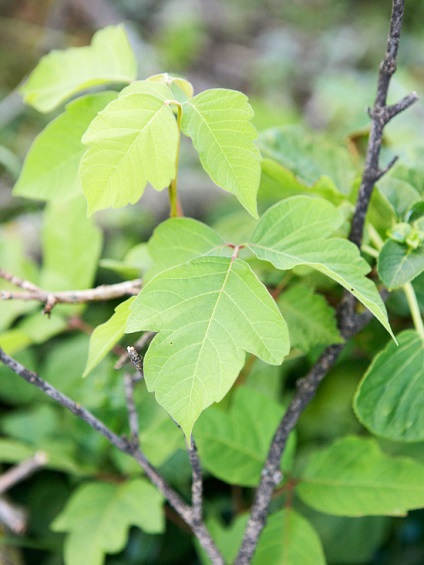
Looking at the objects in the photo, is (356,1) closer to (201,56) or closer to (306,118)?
(201,56)

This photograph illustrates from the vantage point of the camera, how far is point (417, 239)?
0.68m

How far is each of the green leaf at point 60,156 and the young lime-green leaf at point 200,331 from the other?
26cm

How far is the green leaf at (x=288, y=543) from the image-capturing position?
31.4 inches

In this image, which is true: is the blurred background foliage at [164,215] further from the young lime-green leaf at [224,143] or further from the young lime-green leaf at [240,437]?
the young lime-green leaf at [224,143]

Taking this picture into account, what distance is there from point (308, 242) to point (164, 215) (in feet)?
4.00

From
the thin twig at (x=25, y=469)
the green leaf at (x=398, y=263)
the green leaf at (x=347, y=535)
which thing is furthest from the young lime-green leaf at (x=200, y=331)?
the green leaf at (x=347, y=535)

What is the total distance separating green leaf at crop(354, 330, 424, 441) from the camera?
698 mm

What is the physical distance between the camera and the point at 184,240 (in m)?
0.67

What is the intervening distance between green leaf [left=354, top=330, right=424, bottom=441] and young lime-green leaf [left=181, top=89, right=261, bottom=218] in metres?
0.28

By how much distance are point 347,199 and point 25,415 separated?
776mm

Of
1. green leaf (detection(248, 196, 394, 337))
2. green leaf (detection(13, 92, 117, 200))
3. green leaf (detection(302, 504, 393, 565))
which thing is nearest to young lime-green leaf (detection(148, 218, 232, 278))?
green leaf (detection(248, 196, 394, 337))

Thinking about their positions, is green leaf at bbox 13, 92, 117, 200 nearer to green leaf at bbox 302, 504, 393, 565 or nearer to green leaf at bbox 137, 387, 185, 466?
green leaf at bbox 137, 387, 185, 466

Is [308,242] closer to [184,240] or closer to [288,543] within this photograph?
[184,240]

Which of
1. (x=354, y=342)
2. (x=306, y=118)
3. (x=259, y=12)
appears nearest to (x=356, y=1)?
(x=259, y=12)
